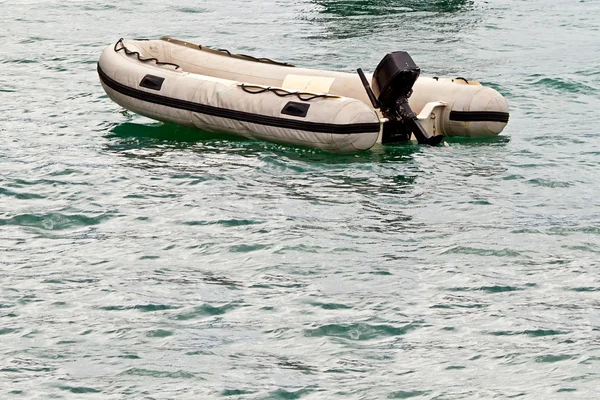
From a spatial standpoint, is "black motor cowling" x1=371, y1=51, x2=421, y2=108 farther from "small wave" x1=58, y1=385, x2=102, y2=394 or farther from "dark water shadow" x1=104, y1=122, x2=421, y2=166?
"small wave" x1=58, y1=385, x2=102, y2=394

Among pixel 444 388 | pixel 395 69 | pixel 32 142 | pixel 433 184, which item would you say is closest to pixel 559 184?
pixel 433 184

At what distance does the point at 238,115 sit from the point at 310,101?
79 cm

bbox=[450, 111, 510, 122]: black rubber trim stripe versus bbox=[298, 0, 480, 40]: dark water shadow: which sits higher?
bbox=[450, 111, 510, 122]: black rubber trim stripe

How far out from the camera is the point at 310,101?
416 inches

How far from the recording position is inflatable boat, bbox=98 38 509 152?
1052 cm

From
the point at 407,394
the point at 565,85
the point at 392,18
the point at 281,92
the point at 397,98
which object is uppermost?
the point at 281,92

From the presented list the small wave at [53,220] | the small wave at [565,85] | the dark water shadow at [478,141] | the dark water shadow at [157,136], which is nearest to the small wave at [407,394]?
the small wave at [53,220]

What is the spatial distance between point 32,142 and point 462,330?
6.33m

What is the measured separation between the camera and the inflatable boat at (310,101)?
414 inches

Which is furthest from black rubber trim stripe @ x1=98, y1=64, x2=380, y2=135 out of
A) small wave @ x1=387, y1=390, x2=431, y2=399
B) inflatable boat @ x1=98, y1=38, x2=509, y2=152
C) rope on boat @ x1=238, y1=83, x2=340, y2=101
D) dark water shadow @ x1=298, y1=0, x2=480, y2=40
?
dark water shadow @ x1=298, y1=0, x2=480, y2=40

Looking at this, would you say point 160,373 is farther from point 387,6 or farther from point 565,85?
point 387,6

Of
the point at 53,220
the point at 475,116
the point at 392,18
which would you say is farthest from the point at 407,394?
the point at 392,18

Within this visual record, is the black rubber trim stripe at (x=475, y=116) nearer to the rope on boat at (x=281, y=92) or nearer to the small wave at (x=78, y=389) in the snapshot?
the rope on boat at (x=281, y=92)

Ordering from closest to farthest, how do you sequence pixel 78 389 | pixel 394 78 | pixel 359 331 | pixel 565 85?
pixel 78 389 < pixel 359 331 < pixel 394 78 < pixel 565 85
